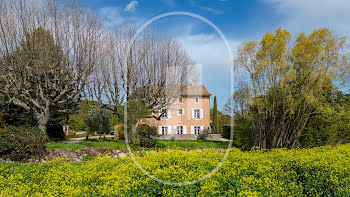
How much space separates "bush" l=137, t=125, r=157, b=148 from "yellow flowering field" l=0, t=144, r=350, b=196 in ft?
40.6

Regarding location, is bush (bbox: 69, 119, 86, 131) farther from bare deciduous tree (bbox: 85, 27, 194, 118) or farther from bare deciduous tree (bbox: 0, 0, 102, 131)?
bare deciduous tree (bbox: 0, 0, 102, 131)

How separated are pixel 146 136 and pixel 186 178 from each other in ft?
51.6

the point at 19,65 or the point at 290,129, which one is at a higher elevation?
the point at 19,65

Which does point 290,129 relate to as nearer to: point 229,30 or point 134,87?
point 229,30

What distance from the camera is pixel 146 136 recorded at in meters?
20.1

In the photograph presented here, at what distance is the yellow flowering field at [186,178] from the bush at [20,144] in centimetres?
593

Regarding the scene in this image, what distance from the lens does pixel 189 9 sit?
18.5 feet

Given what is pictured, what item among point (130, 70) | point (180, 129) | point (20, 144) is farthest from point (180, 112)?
point (20, 144)

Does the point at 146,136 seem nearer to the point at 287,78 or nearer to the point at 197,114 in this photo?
the point at 287,78

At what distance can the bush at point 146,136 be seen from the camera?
741 inches

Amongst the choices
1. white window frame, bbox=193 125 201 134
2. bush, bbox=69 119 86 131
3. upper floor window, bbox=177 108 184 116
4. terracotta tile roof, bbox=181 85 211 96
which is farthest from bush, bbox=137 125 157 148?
bush, bbox=69 119 86 131

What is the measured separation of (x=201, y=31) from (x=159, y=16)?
966mm

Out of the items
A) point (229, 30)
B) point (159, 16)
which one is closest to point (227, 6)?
point (229, 30)

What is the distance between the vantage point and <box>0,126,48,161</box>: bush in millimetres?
11750
